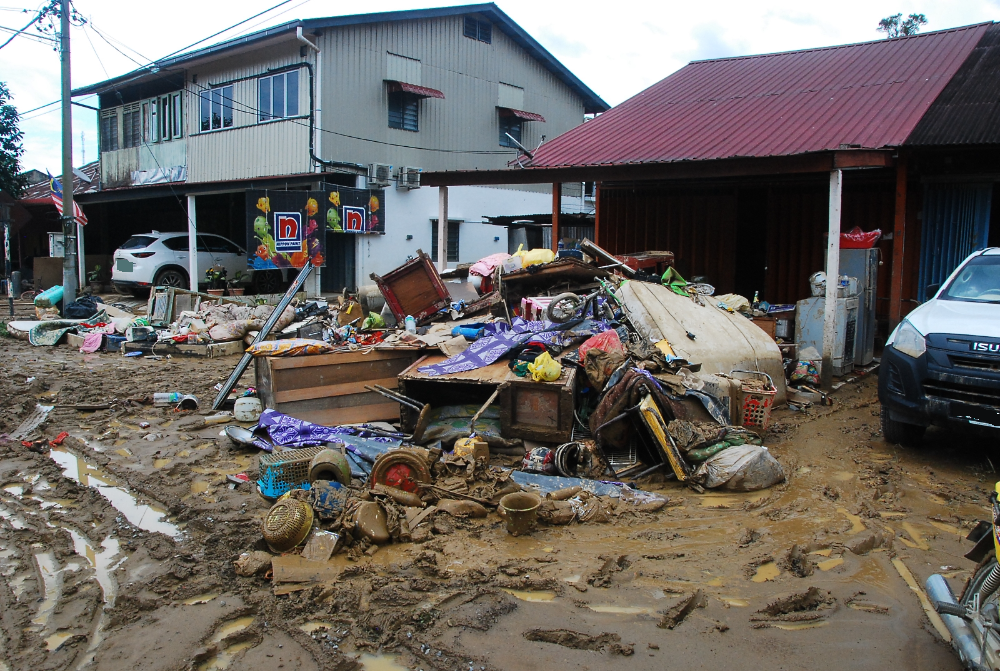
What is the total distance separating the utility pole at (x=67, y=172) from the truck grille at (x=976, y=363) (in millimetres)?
17214

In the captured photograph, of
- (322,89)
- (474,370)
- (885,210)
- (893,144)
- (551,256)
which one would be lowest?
(474,370)

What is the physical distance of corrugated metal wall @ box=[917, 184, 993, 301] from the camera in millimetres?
10570

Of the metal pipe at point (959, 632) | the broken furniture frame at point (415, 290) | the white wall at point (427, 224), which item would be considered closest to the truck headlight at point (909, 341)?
the metal pipe at point (959, 632)

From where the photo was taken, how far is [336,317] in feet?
38.9

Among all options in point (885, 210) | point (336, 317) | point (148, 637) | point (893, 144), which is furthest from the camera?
point (336, 317)

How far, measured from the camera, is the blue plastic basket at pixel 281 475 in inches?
213

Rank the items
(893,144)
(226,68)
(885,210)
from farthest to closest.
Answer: (226,68)
(885,210)
(893,144)

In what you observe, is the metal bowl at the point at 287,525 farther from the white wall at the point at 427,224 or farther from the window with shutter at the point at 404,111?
the window with shutter at the point at 404,111

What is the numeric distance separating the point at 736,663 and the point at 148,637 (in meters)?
2.76

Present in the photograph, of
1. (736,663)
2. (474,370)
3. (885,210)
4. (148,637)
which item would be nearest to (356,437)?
(474,370)

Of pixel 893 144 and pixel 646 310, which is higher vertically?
pixel 893 144

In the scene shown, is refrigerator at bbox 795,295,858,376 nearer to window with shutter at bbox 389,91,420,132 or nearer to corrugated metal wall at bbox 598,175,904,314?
corrugated metal wall at bbox 598,175,904,314

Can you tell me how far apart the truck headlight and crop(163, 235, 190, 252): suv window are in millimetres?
17329

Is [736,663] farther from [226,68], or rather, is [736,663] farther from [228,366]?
[226,68]
